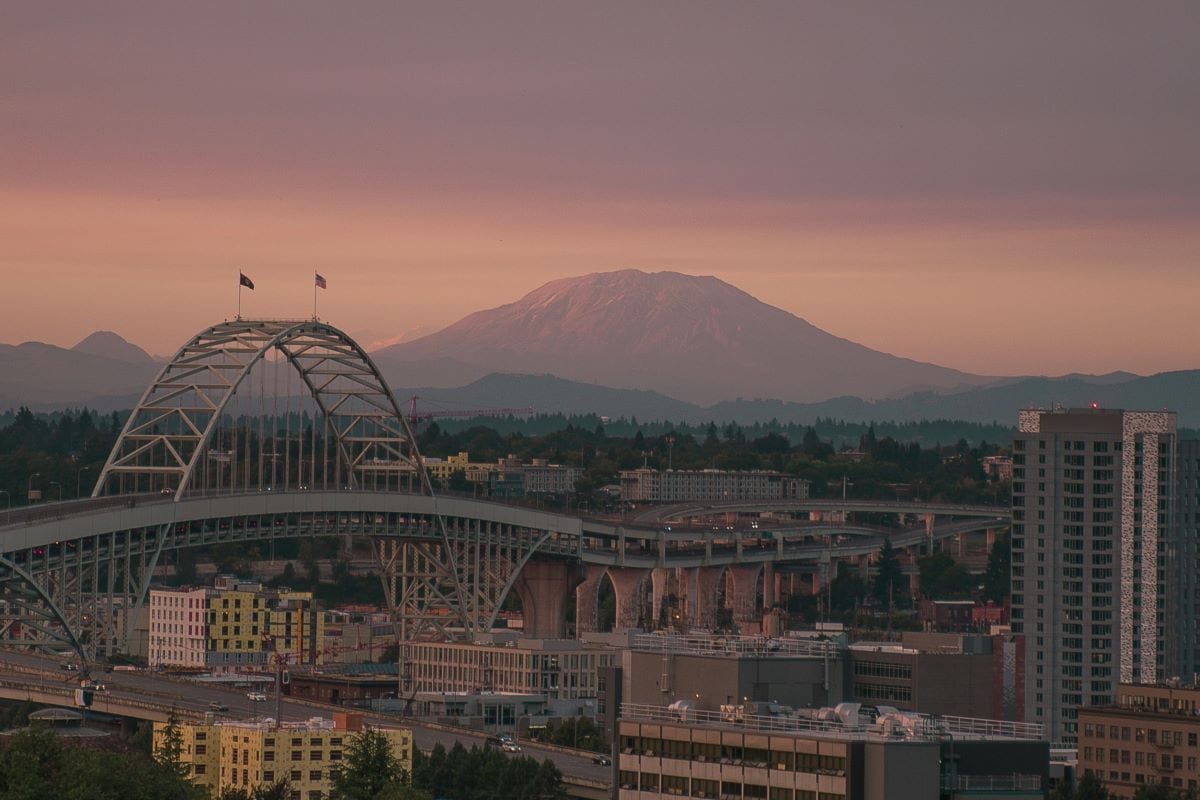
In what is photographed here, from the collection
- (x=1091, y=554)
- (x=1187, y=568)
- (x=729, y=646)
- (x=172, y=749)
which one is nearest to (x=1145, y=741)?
(x=729, y=646)

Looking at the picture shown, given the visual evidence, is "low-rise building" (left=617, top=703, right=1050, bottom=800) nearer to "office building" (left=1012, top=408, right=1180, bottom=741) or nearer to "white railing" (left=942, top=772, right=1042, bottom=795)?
"white railing" (left=942, top=772, right=1042, bottom=795)

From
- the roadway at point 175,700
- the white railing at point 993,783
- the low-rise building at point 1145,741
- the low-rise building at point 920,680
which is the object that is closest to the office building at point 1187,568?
the low-rise building at point 920,680

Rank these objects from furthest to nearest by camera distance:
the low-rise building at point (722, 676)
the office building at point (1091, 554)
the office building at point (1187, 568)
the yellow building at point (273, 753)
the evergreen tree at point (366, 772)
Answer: the office building at point (1187, 568)
the office building at point (1091, 554)
the yellow building at point (273, 753)
the evergreen tree at point (366, 772)
the low-rise building at point (722, 676)

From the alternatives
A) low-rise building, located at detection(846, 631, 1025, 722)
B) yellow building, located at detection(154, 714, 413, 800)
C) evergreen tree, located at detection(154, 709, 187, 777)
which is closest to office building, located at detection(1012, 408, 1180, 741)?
low-rise building, located at detection(846, 631, 1025, 722)

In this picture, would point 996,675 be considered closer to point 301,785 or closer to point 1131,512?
point 1131,512

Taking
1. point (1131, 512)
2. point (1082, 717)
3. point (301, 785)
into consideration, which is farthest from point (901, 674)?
point (1131, 512)

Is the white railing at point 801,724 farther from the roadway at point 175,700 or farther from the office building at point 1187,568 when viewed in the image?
the office building at point 1187,568
